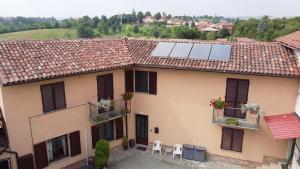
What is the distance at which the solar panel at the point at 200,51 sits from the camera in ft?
61.1

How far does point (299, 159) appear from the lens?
14883 millimetres

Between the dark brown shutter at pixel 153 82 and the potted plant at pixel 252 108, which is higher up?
the dark brown shutter at pixel 153 82

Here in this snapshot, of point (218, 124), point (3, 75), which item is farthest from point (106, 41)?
point (218, 124)

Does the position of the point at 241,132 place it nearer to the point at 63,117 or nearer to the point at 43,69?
the point at 63,117

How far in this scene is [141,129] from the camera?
69.9 feet

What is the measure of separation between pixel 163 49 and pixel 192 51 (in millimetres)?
2277

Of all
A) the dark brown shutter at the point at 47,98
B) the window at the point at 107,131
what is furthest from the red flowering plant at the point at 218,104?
the dark brown shutter at the point at 47,98

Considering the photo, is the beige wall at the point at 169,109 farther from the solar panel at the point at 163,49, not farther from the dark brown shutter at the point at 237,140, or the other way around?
the solar panel at the point at 163,49

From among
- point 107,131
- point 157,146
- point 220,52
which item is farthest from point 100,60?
point 220,52

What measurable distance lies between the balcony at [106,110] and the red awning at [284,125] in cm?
1000

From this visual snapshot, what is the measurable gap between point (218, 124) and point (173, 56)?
5762mm

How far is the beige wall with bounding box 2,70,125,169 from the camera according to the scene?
14.8m

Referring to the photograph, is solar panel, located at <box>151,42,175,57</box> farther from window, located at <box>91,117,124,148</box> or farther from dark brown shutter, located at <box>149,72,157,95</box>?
window, located at <box>91,117,124,148</box>

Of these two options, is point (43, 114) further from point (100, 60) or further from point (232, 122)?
point (232, 122)
